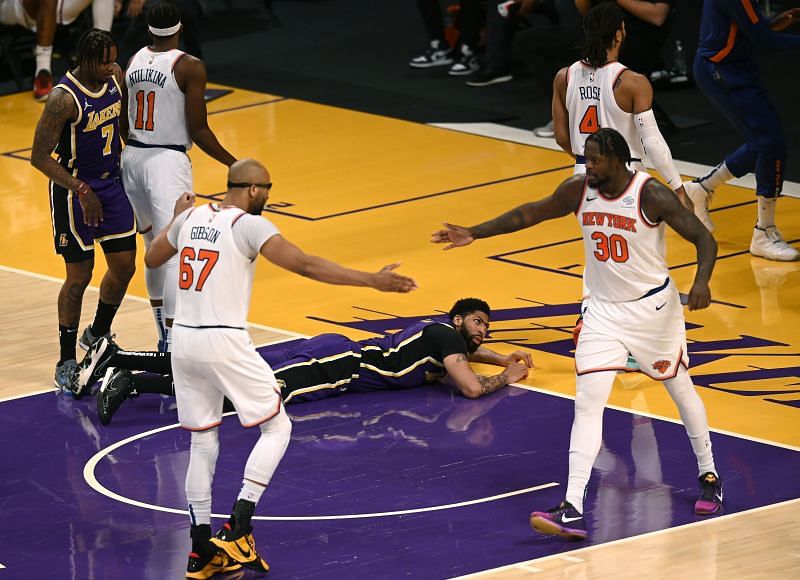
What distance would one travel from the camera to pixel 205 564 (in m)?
7.00

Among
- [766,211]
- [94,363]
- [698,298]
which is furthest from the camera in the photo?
[766,211]

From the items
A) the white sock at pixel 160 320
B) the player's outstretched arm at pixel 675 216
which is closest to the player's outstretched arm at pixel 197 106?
the white sock at pixel 160 320

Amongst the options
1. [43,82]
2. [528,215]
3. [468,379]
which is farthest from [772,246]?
[43,82]

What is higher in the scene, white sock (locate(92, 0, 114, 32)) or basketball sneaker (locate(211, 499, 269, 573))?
basketball sneaker (locate(211, 499, 269, 573))

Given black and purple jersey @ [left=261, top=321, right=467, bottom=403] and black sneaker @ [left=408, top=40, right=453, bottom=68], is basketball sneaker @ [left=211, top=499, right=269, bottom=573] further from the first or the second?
black sneaker @ [left=408, top=40, right=453, bottom=68]

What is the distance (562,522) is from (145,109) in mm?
3751

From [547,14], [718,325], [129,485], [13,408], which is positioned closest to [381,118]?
[547,14]

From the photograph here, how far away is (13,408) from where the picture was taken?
30.7ft

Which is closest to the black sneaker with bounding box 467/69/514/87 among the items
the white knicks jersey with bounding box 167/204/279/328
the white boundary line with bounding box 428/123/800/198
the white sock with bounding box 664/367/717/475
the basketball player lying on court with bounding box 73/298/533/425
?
the white boundary line with bounding box 428/123/800/198

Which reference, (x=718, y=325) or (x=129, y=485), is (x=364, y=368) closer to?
(x=129, y=485)

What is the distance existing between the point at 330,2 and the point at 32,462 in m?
14.2

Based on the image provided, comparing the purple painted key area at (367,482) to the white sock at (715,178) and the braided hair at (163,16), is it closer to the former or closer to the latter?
the braided hair at (163,16)

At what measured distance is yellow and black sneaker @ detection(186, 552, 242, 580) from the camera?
699cm

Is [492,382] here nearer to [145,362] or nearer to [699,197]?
[145,362]
